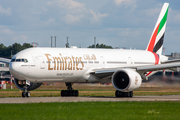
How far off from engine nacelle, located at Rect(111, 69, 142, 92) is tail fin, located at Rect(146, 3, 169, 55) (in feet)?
35.0

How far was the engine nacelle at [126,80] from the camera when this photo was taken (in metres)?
28.8

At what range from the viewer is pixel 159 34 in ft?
135

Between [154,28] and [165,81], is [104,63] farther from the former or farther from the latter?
[165,81]

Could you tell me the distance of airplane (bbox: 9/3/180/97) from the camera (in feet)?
92.0

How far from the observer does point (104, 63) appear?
110ft

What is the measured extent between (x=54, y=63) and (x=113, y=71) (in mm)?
5332

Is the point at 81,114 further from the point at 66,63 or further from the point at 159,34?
the point at 159,34

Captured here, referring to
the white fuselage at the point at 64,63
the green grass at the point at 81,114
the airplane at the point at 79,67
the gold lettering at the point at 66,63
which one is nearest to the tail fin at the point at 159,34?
the airplane at the point at 79,67

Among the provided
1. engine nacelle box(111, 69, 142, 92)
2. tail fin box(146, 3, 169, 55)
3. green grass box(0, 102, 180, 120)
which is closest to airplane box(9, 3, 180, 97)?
engine nacelle box(111, 69, 142, 92)

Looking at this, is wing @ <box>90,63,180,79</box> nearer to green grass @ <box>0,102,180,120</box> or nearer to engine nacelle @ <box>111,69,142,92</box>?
engine nacelle @ <box>111,69,142,92</box>

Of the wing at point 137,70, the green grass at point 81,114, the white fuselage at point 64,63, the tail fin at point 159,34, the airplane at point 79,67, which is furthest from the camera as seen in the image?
the tail fin at point 159,34

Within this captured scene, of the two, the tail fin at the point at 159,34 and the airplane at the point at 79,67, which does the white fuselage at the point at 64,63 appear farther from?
the tail fin at the point at 159,34

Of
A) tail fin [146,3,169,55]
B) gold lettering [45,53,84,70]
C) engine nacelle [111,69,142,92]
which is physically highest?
tail fin [146,3,169,55]

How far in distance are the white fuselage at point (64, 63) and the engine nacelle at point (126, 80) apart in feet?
8.66
